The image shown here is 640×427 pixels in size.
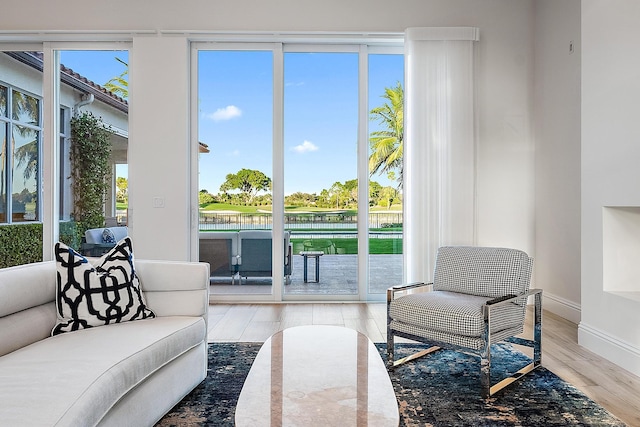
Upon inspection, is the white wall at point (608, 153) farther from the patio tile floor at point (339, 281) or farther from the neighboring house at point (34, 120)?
the neighboring house at point (34, 120)

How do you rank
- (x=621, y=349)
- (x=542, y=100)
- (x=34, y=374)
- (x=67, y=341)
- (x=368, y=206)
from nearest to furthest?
1. (x=34, y=374)
2. (x=67, y=341)
3. (x=621, y=349)
4. (x=542, y=100)
5. (x=368, y=206)

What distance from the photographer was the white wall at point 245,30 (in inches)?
179

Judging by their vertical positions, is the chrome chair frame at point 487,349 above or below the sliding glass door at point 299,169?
below

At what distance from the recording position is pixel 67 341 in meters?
1.91

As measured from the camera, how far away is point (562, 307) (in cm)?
409

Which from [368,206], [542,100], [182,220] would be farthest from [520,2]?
[182,220]

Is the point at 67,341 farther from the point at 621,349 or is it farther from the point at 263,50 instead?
the point at 263,50

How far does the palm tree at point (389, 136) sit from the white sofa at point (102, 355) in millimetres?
2776

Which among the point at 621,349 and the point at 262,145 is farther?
the point at 262,145

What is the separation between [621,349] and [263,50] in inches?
163

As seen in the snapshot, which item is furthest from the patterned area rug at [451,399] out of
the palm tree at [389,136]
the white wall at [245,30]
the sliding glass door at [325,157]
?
the palm tree at [389,136]

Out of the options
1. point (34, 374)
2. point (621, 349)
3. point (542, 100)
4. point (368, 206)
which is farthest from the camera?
point (368, 206)

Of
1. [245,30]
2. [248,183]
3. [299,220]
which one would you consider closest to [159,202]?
[248,183]

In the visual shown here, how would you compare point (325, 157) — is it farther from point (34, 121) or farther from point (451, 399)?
point (34, 121)
